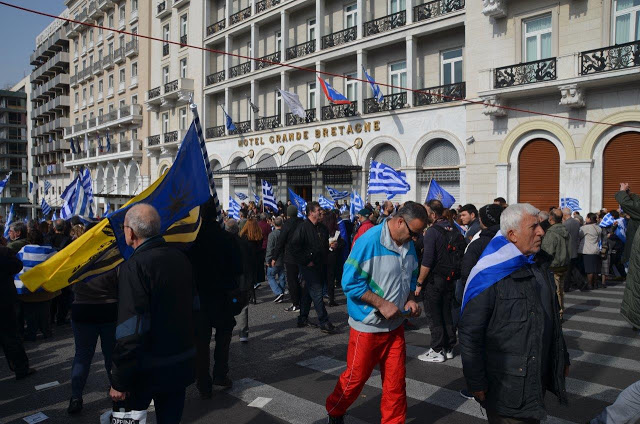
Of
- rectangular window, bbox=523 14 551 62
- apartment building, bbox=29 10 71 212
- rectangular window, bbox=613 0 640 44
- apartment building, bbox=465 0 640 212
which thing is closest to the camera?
rectangular window, bbox=613 0 640 44

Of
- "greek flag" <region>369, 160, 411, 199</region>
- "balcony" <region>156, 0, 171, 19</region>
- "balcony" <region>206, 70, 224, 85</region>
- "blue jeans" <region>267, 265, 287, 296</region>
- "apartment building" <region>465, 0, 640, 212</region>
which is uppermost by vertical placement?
"balcony" <region>156, 0, 171, 19</region>

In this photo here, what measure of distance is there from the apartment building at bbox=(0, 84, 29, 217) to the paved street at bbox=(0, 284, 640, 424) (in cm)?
8647

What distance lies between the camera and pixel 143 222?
3.18 meters

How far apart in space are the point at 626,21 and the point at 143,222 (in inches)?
675

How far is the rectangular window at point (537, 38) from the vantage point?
16.8 meters

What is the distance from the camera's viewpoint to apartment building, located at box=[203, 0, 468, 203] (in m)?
20.2

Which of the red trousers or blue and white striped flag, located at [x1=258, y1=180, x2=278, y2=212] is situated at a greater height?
blue and white striped flag, located at [x1=258, y1=180, x2=278, y2=212]

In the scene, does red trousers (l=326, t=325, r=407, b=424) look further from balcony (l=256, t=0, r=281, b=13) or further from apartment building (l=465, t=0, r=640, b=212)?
balcony (l=256, t=0, r=281, b=13)

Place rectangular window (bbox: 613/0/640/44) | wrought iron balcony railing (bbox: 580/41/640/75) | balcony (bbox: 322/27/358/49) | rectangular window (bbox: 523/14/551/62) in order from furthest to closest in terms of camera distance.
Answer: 1. balcony (bbox: 322/27/358/49)
2. rectangular window (bbox: 523/14/551/62)
3. rectangular window (bbox: 613/0/640/44)
4. wrought iron balcony railing (bbox: 580/41/640/75)

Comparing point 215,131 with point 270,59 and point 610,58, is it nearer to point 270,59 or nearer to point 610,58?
point 270,59

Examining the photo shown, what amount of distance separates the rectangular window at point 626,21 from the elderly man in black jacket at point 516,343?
1549 centimetres

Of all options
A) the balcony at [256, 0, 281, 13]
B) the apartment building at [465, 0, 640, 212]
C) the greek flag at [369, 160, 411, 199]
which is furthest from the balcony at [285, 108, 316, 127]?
the greek flag at [369, 160, 411, 199]

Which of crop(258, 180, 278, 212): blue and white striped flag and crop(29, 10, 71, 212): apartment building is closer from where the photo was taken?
crop(258, 180, 278, 212): blue and white striped flag

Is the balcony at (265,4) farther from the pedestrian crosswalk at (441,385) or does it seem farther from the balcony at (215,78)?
the pedestrian crosswalk at (441,385)
